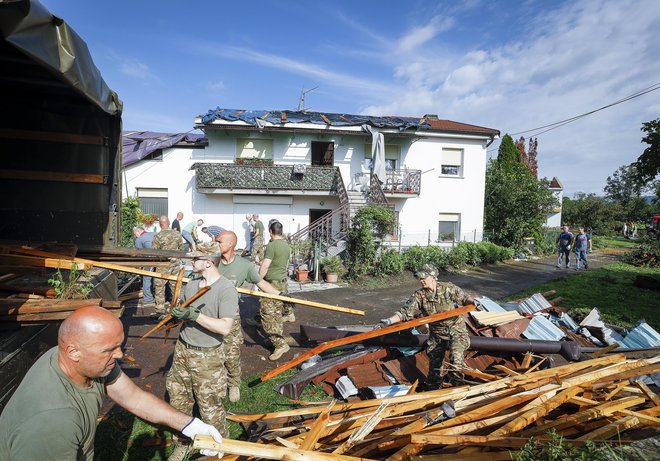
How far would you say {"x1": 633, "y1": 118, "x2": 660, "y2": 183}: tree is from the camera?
10.9 metres

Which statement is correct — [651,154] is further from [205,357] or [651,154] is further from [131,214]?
[131,214]

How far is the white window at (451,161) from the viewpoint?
19.0 metres

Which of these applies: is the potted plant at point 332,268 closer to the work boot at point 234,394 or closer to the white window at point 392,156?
the work boot at point 234,394

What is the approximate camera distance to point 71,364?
1.80 m

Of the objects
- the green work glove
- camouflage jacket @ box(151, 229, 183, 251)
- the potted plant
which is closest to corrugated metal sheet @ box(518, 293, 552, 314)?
the potted plant

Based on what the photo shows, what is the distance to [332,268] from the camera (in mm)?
11773

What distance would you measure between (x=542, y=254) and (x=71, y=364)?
2266 centimetres

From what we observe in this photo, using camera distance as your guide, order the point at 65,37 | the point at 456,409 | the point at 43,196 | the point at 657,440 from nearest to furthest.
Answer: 1. the point at 657,440
2. the point at 65,37
3. the point at 456,409
4. the point at 43,196

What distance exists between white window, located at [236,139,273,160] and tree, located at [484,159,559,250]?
12528 millimetres

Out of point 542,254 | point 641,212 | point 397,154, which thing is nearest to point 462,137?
point 397,154

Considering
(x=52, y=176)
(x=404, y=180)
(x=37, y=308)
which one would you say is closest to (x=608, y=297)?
(x=404, y=180)

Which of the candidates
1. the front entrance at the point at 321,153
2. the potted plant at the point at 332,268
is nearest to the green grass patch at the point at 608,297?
the potted plant at the point at 332,268

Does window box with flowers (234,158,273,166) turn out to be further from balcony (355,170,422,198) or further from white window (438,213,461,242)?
white window (438,213,461,242)

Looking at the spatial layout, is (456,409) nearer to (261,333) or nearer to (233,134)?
(261,333)
